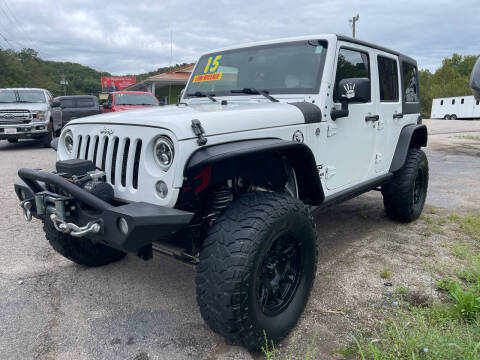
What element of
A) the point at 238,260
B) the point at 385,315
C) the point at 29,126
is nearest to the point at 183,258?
the point at 238,260

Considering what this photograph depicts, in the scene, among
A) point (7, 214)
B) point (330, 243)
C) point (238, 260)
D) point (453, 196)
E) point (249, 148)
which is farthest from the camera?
point (453, 196)

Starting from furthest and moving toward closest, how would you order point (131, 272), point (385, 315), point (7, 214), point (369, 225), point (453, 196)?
point (453, 196) < point (7, 214) < point (369, 225) < point (131, 272) < point (385, 315)

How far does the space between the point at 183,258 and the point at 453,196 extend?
5144 millimetres

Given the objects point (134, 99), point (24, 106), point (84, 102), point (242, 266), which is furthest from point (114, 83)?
point (242, 266)

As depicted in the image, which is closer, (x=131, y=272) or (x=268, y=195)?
(x=268, y=195)

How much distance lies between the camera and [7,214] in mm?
5051

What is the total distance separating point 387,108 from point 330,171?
1.38 m

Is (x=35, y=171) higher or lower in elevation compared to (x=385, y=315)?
higher

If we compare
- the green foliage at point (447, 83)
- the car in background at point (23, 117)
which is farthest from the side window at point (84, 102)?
the green foliage at point (447, 83)

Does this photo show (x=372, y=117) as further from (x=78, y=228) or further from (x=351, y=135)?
(x=78, y=228)

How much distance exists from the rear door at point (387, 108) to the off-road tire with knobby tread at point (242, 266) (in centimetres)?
202

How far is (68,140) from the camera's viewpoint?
2801 millimetres

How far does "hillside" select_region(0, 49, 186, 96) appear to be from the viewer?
50312 millimetres

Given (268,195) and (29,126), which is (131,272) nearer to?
(268,195)
